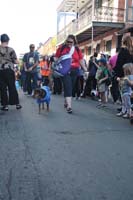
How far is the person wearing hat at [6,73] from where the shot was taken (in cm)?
1012

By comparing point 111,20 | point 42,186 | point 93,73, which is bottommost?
point 42,186

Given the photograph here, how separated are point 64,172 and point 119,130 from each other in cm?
312

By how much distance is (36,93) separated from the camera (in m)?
10.3

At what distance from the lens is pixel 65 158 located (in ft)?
18.3

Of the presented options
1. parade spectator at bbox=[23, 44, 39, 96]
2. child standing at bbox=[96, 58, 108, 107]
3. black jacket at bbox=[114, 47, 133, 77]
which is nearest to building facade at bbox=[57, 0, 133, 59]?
parade spectator at bbox=[23, 44, 39, 96]

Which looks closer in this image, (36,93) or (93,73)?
(36,93)

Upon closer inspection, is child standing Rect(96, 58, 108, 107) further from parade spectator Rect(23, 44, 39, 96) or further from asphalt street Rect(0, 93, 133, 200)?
asphalt street Rect(0, 93, 133, 200)

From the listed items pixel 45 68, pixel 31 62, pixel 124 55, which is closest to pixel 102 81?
pixel 124 55

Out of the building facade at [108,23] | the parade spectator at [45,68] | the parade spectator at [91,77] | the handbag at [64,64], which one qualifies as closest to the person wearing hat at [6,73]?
the handbag at [64,64]

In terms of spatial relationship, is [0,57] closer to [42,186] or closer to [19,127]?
[19,127]

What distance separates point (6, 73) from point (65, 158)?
5.07 metres

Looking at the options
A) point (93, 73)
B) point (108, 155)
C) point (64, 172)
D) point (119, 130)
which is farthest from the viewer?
point (93, 73)

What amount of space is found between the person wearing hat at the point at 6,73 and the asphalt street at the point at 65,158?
48.8 inches

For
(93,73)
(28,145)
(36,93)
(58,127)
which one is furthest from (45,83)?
(28,145)
